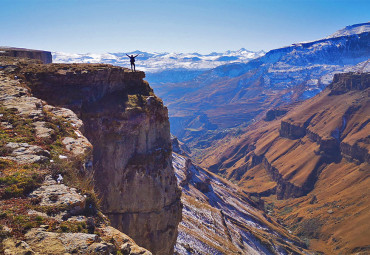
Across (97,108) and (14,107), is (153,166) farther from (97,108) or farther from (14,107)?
(14,107)

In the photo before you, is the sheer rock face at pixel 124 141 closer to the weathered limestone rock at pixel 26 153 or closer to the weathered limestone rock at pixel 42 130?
the weathered limestone rock at pixel 42 130

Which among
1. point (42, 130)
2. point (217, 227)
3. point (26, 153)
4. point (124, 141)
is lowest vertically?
point (217, 227)

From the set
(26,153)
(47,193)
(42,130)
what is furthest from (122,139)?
(47,193)

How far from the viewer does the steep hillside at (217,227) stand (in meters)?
62.2

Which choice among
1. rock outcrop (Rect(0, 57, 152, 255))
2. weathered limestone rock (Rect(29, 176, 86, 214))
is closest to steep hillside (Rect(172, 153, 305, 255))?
rock outcrop (Rect(0, 57, 152, 255))

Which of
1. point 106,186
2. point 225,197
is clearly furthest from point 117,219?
point 225,197

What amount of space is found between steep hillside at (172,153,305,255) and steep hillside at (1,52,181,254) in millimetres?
26009

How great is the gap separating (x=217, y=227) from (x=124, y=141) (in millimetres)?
59936

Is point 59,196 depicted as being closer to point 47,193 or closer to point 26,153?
point 47,193

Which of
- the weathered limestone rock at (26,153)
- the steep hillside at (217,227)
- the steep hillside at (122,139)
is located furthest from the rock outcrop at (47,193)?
the steep hillside at (217,227)

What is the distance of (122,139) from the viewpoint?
2739cm

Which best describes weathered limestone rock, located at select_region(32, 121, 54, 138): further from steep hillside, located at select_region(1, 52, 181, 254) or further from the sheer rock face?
the sheer rock face

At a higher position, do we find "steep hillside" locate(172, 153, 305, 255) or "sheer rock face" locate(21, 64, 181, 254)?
"sheer rock face" locate(21, 64, 181, 254)

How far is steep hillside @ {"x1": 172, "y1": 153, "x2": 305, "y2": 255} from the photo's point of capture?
2448 inches
